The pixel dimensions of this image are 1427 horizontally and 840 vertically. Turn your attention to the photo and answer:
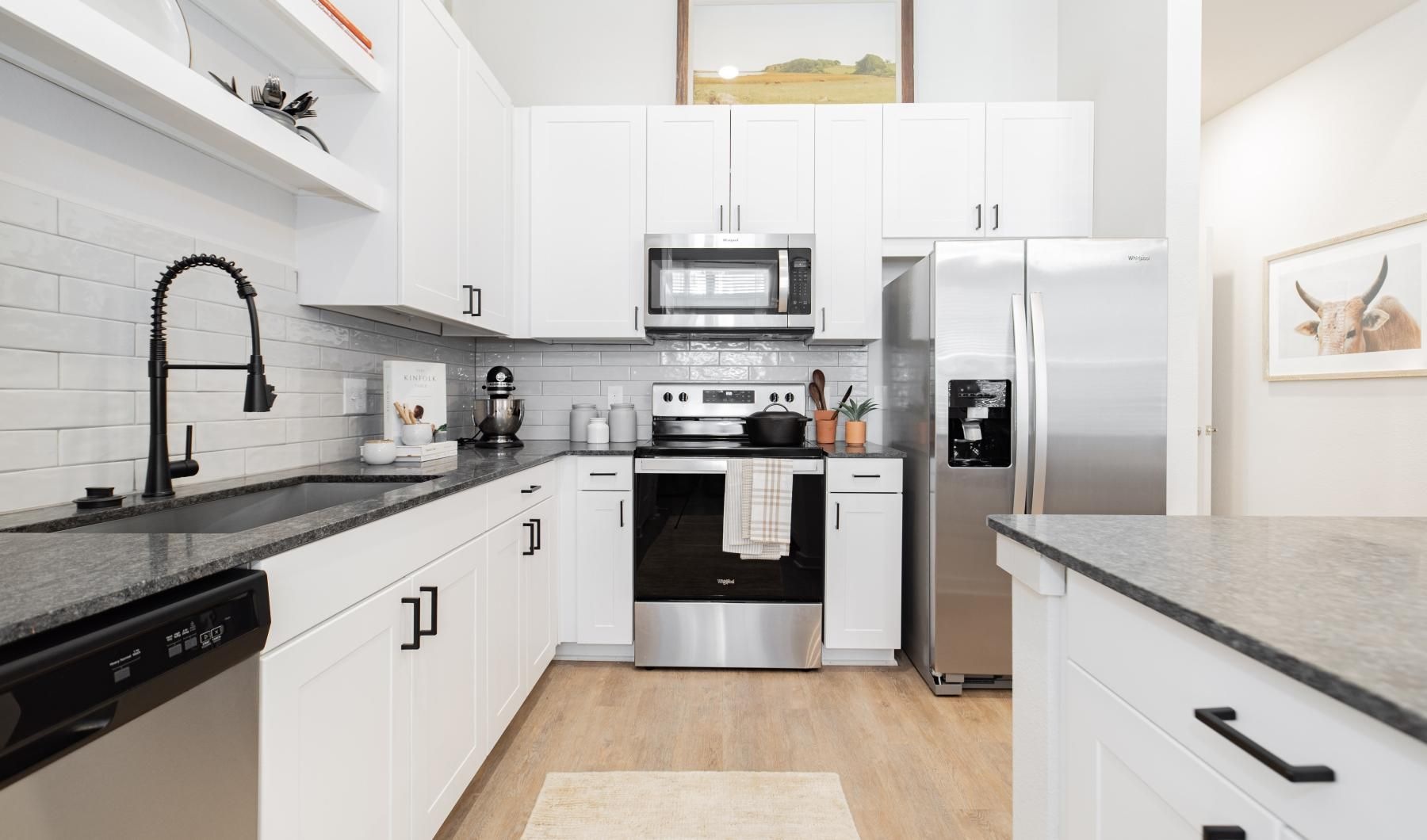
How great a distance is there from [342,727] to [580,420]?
75.7 inches

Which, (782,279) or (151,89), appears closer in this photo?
(151,89)

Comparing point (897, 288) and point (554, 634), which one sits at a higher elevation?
point (897, 288)

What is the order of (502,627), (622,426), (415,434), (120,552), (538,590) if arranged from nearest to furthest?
→ 1. (120,552)
2. (502,627)
3. (415,434)
4. (538,590)
5. (622,426)

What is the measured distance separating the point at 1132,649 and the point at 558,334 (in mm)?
2585

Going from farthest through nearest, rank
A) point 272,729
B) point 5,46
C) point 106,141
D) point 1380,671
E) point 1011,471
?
point 1011,471, point 106,141, point 5,46, point 272,729, point 1380,671

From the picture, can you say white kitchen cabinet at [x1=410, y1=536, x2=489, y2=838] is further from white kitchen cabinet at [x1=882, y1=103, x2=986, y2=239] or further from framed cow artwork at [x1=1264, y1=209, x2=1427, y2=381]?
framed cow artwork at [x1=1264, y1=209, x2=1427, y2=381]

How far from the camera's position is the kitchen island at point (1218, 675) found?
1.66 ft

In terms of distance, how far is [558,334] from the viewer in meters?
2.95

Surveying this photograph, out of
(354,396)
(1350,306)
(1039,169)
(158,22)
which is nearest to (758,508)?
(354,396)

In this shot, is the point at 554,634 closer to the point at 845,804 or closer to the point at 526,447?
the point at 526,447

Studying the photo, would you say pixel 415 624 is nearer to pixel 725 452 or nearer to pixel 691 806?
pixel 691 806

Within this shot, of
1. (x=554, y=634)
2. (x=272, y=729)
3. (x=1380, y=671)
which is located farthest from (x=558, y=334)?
(x=1380, y=671)

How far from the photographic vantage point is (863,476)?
2609 millimetres

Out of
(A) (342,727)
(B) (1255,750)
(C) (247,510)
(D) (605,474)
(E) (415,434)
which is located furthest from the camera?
(D) (605,474)
